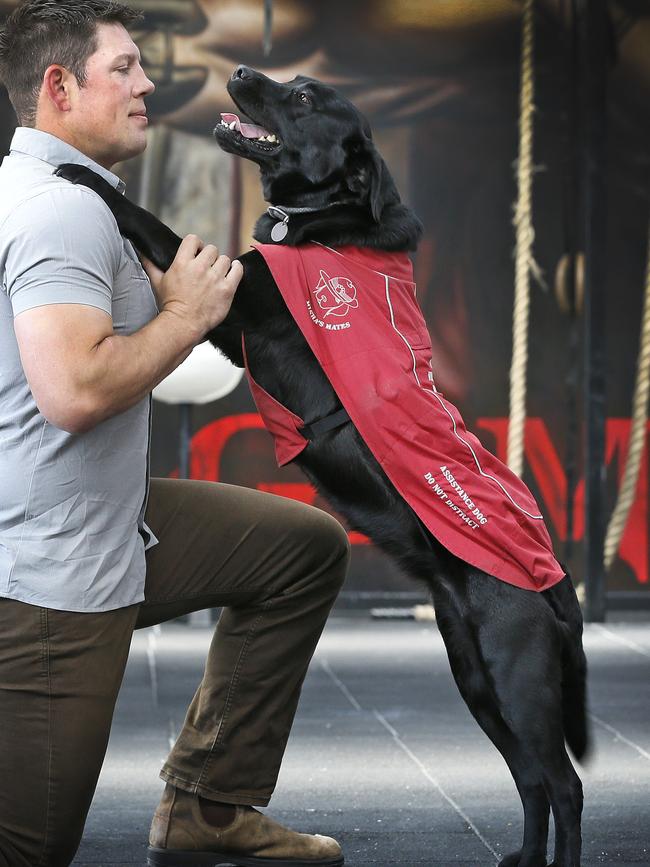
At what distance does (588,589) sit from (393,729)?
6.02ft

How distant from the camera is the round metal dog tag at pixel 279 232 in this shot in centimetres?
242

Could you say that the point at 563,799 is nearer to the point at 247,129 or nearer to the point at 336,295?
the point at 336,295

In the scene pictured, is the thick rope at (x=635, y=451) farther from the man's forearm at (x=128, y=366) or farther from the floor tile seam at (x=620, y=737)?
the man's forearm at (x=128, y=366)

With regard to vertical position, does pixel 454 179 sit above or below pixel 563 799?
above

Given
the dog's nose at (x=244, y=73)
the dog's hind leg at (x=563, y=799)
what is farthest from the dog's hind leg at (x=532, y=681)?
the dog's nose at (x=244, y=73)

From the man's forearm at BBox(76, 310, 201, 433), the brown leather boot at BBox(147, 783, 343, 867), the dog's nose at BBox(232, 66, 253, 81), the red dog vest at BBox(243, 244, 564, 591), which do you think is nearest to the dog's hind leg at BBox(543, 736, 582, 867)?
the red dog vest at BBox(243, 244, 564, 591)

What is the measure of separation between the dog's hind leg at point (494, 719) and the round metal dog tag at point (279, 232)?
2.36ft

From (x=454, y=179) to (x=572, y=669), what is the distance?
320 centimetres

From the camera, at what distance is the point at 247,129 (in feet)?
8.86

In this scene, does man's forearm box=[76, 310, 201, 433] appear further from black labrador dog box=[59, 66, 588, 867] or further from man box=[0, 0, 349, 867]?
black labrador dog box=[59, 66, 588, 867]

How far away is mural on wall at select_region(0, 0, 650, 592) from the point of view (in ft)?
16.4

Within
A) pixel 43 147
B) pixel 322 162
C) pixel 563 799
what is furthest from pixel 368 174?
pixel 563 799

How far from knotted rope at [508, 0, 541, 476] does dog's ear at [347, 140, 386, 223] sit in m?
2.58

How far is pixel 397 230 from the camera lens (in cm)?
241
